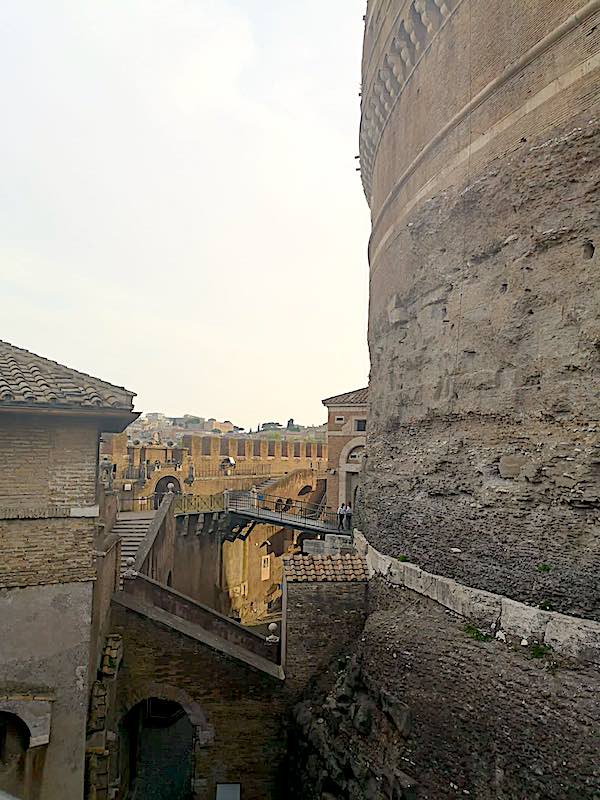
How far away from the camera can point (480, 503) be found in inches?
246

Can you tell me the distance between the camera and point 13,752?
5.77 metres

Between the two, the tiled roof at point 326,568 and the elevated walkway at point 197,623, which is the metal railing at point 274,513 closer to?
the elevated walkway at point 197,623

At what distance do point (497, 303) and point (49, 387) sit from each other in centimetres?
485

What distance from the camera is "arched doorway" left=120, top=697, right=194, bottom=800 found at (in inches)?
389

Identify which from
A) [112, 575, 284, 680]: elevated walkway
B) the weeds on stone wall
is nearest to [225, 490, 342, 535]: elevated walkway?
[112, 575, 284, 680]: elevated walkway

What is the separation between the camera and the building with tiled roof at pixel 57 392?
5.81 m

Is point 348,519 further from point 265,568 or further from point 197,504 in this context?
point 265,568

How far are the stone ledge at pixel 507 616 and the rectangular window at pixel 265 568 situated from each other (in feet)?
55.3

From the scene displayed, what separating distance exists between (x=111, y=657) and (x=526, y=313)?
273 inches

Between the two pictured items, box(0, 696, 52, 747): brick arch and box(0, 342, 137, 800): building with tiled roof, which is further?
box(0, 342, 137, 800): building with tiled roof

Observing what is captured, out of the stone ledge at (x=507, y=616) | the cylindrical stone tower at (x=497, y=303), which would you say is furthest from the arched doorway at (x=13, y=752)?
the cylindrical stone tower at (x=497, y=303)

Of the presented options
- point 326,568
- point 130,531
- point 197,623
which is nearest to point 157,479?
point 130,531

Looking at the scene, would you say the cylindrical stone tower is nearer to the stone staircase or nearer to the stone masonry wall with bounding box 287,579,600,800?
the stone masonry wall with bounding box 287,579,600,800

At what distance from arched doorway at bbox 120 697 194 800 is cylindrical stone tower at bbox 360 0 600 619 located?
5.86 m
